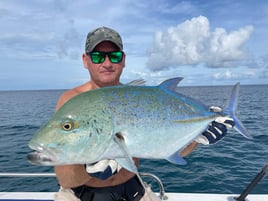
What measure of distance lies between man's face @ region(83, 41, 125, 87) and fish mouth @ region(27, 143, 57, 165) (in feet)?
4.53

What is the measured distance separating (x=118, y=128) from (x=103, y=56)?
1255 millimetres

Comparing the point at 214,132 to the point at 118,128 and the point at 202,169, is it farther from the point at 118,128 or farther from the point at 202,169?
the point at 202,169

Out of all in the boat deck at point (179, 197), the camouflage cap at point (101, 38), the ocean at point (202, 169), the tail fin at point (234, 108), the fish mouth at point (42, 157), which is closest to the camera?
the fish mouth at point (42, 157)

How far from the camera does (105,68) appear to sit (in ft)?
9.70

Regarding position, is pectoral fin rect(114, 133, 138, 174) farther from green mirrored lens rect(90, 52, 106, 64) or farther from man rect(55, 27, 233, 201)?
green mirrored lens rect(90, 52, 106, 64)

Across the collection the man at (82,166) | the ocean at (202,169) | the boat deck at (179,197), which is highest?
the man at (82,166)

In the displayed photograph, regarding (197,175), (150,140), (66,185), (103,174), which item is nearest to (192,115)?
(150,140)

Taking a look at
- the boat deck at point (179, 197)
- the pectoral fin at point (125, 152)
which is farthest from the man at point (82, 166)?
the boat deck at point (179, 197)

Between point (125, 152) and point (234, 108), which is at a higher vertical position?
point (234, 108)

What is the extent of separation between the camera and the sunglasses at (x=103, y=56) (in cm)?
288

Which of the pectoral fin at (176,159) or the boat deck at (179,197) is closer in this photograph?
the pectoral fin at (176,159)

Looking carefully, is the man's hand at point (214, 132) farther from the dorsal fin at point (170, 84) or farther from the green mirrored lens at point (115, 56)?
the green mirrored lens at point (115, 56)

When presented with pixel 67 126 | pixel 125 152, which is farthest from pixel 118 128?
pixel 67 126

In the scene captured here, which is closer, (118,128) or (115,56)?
(118,128)
